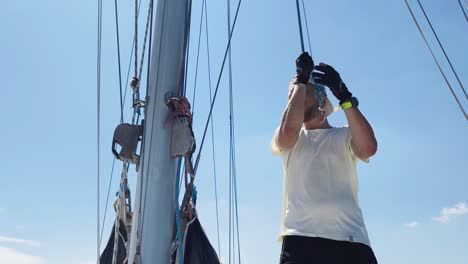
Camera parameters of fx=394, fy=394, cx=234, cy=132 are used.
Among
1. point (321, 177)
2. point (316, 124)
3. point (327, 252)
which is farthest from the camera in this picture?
point (316, 124)

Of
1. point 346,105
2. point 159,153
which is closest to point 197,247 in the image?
point 159,153

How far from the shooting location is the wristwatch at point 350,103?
2.13 m

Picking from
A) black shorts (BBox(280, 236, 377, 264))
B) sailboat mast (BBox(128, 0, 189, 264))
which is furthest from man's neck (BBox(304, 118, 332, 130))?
sailboat mast (BBox(128, 0, 189, 264))

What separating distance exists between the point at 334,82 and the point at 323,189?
591 millimetres

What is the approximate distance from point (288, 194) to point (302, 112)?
476mm

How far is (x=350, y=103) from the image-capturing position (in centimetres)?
213

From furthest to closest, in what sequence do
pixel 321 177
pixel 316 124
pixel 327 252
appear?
pixel 316 124 < pixel 321 177 < pixel 327 252

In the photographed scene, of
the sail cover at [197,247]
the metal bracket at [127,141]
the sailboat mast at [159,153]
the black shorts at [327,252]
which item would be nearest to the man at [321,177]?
the black shorts at [327,252]

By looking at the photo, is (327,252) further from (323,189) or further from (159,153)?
(159,153)

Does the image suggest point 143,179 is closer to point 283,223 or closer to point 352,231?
point 283,223

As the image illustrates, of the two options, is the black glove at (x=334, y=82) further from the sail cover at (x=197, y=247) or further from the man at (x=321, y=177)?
the sail cover at (x=197, y=247)

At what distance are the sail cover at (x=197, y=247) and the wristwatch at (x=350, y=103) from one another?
1120mm

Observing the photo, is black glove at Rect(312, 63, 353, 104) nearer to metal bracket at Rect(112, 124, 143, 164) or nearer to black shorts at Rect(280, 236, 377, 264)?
black shorts at Rect(280, 236, 377, 264)

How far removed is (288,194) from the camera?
2.26 meters
